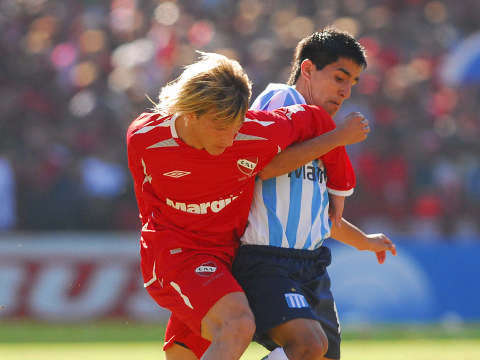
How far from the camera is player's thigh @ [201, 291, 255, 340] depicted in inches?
170

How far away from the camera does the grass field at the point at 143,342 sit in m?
8.30

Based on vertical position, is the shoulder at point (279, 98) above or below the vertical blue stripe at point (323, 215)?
above

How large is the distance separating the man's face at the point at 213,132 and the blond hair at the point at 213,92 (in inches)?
1.2

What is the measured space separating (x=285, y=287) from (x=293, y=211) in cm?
44

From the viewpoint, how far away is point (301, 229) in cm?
491

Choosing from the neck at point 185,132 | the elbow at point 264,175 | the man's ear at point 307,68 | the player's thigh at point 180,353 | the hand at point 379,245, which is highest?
the man's ear at point 307,68

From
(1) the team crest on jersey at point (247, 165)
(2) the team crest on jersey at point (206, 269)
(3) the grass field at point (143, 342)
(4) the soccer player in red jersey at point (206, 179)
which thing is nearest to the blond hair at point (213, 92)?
(4) the soccer player in red jersey at point (206, 179)

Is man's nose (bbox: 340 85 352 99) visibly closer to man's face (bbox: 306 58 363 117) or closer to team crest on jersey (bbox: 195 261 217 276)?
man's face (bbox: 306 58 363 117)

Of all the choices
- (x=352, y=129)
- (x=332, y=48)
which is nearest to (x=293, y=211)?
(x=352, y=129)

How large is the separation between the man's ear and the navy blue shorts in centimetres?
99

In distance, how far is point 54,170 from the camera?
11.4 metres

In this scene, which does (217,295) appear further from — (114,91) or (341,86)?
(114,91)

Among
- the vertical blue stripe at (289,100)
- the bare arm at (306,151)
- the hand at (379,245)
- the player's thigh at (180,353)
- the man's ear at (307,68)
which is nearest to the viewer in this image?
the bare arm at (306,151)

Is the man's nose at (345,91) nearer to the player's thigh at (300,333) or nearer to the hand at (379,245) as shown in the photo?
the hand at (379,245)
